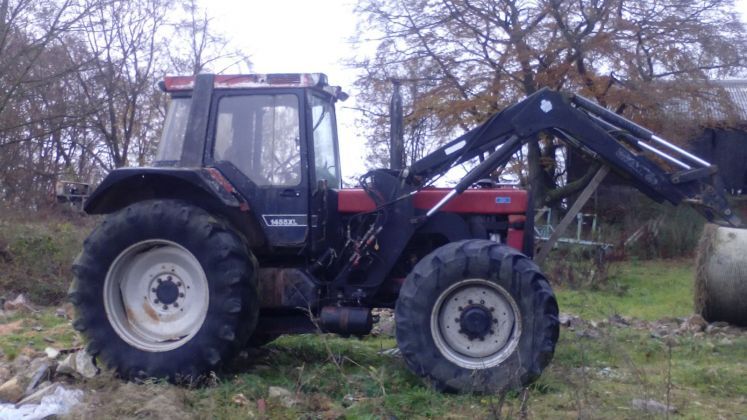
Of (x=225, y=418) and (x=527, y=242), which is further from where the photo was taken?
(x=527, y=242)

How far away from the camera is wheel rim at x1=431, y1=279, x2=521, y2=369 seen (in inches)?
282

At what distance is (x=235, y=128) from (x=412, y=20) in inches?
686

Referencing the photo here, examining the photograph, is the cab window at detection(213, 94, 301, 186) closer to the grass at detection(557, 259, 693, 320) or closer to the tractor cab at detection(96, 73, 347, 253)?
the tractor cab at detection(96, 73, 347, 253)

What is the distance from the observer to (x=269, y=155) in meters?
7.88

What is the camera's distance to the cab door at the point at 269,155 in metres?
7.82

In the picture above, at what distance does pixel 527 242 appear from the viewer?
26.4ft

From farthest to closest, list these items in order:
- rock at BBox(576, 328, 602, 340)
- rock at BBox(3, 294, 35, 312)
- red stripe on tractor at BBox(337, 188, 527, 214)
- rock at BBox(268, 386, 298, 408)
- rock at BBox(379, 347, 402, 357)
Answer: rock at BBox(3, 294, 35, 312), rock at BBox(576, 328, 602, 340), rock at BBox(379, 347, 402, 357), red stripe on tractor at BBox(337, 188, 527, 214), rock at BBox(268, 386, 298, 408)

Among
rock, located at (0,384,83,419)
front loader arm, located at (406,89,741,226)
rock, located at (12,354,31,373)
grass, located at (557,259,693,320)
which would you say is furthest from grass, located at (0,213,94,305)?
front loader arm, located at (406,89,741,226)

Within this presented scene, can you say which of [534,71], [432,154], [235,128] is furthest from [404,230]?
[534,71]

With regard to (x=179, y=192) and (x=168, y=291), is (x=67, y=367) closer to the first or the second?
(x=168, y=291)

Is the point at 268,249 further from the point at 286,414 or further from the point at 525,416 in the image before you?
the point at 525,416

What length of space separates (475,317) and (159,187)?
9.31 ft

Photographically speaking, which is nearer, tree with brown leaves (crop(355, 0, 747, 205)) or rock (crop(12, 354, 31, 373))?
rock (crop(12, 354, 31, 373))

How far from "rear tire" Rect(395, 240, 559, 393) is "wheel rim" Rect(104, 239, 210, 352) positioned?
1.73 meters
